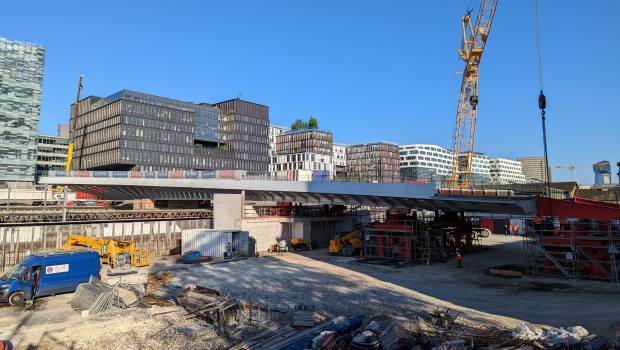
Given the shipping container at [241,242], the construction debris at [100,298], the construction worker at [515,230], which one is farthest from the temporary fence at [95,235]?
the construction worker at [515,230]

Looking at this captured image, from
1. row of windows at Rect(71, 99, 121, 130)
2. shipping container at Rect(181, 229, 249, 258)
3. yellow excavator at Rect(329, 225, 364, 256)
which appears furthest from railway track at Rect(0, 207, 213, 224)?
row of windows at Rect(71, 99, 121, 130)

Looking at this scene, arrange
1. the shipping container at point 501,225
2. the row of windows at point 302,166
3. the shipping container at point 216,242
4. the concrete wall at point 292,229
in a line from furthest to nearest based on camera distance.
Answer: the row of windows at point 302,166
the shipping container at point 501,225
the concrete wall at point 292,229
the shipping container at point 216,242

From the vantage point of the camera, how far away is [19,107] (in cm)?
12306

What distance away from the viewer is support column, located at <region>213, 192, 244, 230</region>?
4762 cm

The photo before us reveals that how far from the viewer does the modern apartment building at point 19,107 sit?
393ft

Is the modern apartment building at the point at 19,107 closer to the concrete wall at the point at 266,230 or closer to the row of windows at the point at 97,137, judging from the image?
the row of windows at the point at 97,137

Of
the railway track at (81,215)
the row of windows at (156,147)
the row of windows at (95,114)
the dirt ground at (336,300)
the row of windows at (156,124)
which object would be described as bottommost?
the dirt ground at (336,300)


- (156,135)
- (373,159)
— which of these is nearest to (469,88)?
(156,135)

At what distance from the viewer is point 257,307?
21.2 meters

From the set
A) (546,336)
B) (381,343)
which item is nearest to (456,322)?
(546,336)

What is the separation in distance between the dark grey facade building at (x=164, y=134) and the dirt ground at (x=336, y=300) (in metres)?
79.7

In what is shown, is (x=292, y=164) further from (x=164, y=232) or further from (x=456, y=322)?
(x=456, y=322)

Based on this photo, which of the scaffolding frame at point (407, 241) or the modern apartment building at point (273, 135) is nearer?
the scaffolding frame at point (407, 241)

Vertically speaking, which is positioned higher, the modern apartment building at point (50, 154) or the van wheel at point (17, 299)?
the modern apartment building at point (50, 154)
